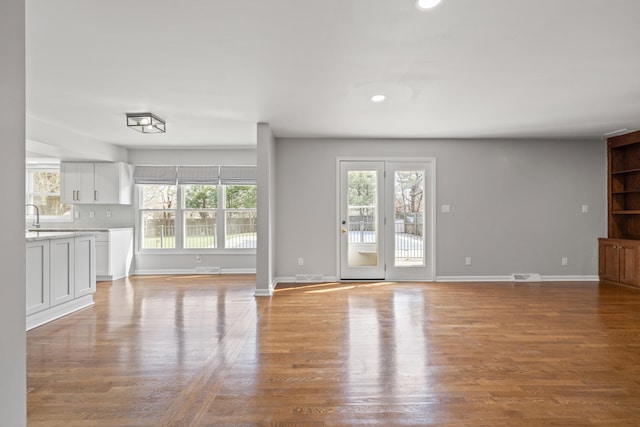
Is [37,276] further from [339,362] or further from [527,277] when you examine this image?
[527,277]

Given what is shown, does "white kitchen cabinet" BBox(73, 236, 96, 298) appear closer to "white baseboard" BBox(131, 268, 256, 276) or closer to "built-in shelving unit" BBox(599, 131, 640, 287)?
"white baseboard" BBox(131, 268, 256, 276)

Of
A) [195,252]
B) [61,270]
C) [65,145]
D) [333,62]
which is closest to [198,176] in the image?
[195,252]

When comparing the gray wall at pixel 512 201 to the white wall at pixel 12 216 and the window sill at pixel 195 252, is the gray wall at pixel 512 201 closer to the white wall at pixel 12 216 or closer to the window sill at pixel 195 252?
the window sill at pixel 195 252

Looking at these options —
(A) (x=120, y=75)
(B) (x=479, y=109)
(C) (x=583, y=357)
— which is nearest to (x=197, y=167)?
(A) (x=120, y=75)

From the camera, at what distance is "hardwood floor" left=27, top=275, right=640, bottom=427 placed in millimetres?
2148

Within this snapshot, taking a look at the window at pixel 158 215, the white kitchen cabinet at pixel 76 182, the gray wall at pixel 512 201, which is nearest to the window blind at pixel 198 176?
the window at pixel 158 215

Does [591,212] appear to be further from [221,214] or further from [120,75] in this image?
[120,75]

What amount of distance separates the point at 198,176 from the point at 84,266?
2934mm

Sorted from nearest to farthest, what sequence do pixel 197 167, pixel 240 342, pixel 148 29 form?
pixel 148 29 < pixel 240 342 < pixel 197 167

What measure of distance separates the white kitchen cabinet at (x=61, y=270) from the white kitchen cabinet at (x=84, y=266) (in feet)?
0.23

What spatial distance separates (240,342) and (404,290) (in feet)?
9.78

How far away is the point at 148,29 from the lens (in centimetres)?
252

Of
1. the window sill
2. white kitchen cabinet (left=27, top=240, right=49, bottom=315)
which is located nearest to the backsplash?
the window sill

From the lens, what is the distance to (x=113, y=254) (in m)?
6.46
